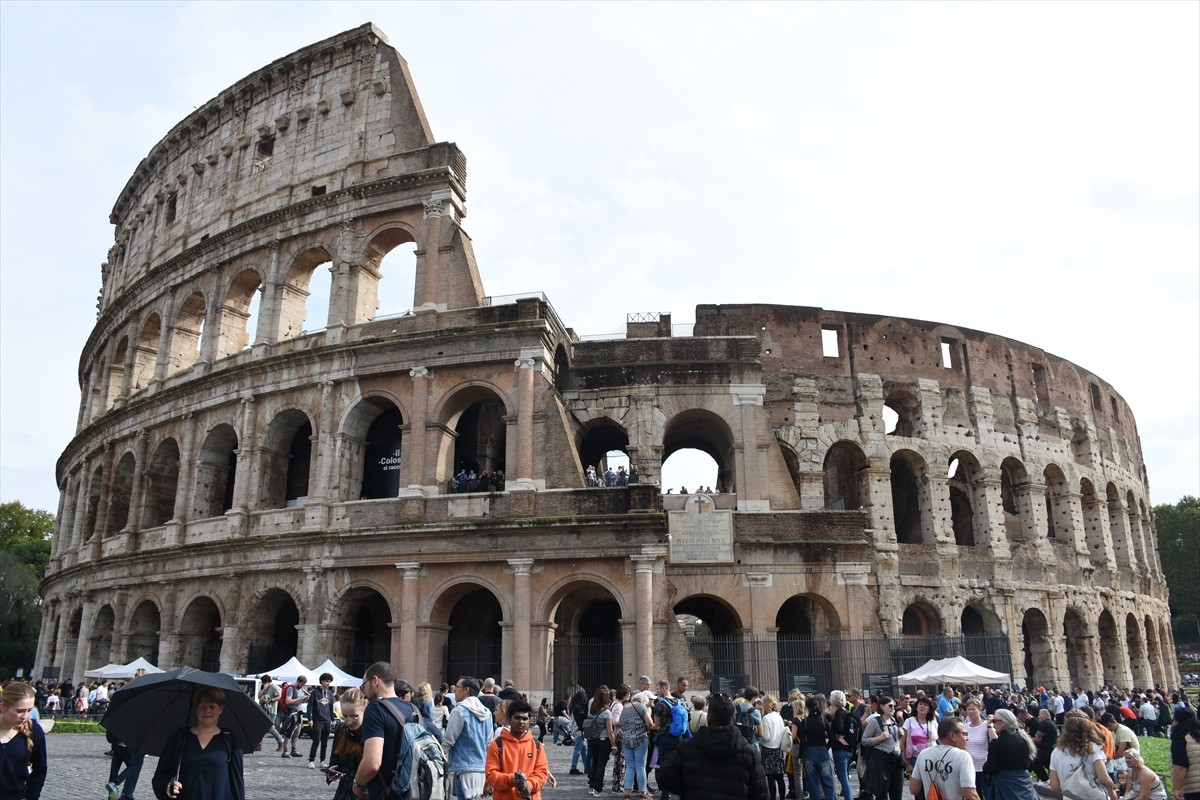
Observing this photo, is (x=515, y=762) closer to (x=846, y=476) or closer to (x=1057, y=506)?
(x=846, y=476)

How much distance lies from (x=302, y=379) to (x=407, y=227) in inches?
182

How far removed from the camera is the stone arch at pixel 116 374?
30328mm

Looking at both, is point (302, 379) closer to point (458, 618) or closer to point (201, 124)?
point (458, 618)

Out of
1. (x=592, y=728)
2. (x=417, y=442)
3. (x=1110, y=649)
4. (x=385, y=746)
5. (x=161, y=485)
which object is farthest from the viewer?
(x=1110, y=649)

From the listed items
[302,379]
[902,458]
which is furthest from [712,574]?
[302,379]

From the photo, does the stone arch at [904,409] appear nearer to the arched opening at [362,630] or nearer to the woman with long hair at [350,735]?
the arched opening at [362,630]

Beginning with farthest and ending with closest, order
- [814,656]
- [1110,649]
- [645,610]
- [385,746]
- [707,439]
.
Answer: [1110,649] < [707,439] < [814,656] < [645,610] < [385,746]

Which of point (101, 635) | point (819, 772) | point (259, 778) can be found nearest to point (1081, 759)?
point (819, 772)

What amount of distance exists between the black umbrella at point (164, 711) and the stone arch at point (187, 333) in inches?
930

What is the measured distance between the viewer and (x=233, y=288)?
2562 centimetres

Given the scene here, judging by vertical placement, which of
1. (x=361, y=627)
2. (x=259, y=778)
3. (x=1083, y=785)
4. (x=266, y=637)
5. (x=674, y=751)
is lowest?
(x=259, y=778)

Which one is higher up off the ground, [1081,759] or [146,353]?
[146,353]

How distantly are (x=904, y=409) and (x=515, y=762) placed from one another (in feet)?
77.3

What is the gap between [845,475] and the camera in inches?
1121
